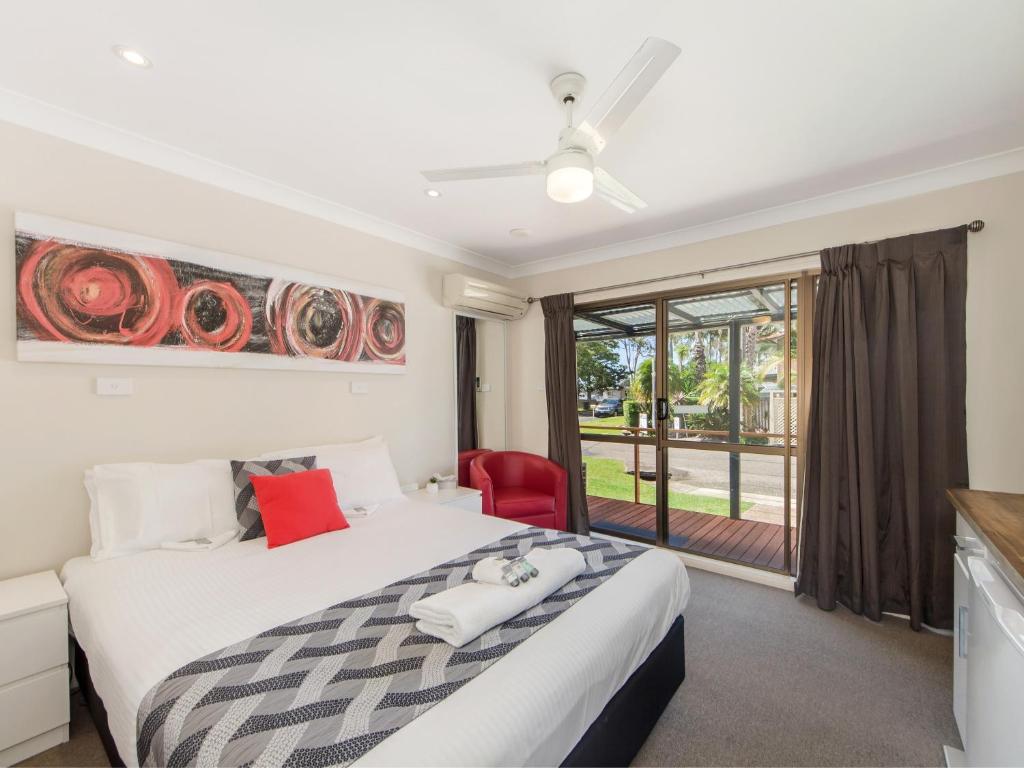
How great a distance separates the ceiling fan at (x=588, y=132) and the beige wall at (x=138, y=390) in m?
1.43

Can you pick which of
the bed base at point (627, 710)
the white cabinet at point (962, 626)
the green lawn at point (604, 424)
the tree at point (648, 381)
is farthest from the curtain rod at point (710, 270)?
the bed base at point (627, 710)

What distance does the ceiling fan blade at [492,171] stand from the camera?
180 centimetres

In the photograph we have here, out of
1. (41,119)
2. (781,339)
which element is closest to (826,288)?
(781,339)

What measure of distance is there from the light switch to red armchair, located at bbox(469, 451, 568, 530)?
7.41 ft

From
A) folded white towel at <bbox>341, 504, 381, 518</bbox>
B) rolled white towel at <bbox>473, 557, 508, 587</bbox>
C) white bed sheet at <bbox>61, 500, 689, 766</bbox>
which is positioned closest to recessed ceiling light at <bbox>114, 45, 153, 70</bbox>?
white bed sheet at <bbox>61, 500, 689, 766</bbox>

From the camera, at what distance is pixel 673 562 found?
2.07 metres

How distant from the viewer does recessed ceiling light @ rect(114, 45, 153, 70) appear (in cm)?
164

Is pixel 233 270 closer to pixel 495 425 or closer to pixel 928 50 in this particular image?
pixel 495 425

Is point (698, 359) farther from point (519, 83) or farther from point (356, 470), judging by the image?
point (356, 470)

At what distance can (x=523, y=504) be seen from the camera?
3568 millimetres

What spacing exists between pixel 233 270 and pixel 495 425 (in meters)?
2.56

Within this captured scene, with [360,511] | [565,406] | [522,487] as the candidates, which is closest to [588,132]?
[360,511]

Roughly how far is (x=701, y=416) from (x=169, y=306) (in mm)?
3510

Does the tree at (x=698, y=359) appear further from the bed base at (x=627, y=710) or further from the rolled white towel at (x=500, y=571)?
the rolled white towel at (x=500, y=571)
